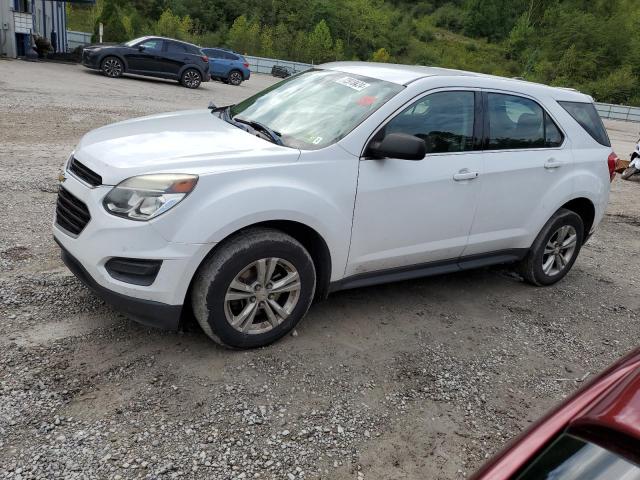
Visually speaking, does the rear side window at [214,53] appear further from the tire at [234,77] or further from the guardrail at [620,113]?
the guardrail at [620,113]

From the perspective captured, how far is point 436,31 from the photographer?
112500 millimetres

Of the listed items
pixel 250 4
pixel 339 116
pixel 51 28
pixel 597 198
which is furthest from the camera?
pixel 250 4

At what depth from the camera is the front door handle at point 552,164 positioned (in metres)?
4.65

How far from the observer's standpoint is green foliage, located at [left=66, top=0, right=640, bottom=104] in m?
62.8

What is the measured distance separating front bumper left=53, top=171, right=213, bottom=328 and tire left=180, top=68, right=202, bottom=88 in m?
17.4

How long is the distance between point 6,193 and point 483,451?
5327 millimetres

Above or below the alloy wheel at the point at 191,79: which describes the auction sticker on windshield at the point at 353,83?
above

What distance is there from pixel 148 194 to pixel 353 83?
6.06ft

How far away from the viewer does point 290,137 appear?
3717 millimetres

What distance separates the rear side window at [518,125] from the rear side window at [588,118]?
32 cm

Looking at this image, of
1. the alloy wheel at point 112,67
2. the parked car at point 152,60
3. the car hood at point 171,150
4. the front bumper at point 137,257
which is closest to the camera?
the front bumper at point 137,257

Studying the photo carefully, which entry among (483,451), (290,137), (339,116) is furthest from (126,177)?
(483,451)

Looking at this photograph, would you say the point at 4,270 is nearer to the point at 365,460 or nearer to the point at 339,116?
the point at 339,116

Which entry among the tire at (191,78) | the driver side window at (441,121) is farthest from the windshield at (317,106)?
the tire at (191,78)
